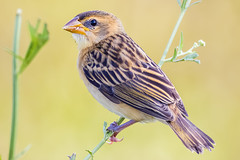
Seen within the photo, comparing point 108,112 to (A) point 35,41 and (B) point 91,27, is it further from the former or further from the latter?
(A) point 35,41

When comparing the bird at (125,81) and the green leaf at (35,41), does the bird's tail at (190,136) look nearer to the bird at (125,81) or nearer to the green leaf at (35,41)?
the bird at (125,81)

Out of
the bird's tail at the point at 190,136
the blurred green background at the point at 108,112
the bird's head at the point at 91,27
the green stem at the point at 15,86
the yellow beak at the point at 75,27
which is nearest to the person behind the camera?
the green stem at the point at 15,86

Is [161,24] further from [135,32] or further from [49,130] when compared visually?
[49,130]

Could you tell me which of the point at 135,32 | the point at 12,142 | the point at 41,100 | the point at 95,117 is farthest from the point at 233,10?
the point at 12,142

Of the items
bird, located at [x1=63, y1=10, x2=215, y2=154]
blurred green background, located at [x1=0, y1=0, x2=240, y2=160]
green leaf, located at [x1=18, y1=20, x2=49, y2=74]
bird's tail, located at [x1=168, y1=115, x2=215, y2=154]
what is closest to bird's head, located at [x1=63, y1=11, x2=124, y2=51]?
bird, located at [x1=63, y1=10, x2=215, y2=154]

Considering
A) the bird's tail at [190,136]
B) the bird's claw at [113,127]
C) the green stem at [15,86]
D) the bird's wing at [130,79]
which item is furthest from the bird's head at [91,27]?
the green stem at [15,86]

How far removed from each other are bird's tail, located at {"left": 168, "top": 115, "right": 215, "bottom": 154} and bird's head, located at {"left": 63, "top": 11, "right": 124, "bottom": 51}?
43.6 inches

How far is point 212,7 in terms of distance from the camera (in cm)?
695

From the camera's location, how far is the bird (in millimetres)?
3184

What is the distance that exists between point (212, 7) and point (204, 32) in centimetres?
57

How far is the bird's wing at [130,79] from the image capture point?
3182 mm

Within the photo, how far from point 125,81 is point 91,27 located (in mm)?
680

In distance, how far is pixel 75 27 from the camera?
3.58m

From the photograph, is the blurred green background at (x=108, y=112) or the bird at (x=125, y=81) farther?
the blurred green background at (x=108, y=112)
